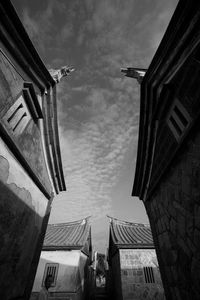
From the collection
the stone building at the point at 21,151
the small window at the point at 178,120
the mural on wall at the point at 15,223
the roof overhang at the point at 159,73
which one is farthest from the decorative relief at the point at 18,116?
the small window at the point at 178,120

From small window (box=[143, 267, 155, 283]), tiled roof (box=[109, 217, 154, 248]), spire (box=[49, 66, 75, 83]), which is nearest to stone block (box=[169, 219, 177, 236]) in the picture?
spire (box=[49, 66, 75, 83])

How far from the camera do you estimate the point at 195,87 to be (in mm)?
2689

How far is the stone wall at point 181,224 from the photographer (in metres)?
2.70

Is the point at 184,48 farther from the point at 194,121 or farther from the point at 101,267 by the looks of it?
the point at 101,267

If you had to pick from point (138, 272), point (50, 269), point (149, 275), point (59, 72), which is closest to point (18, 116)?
point (59, 72)

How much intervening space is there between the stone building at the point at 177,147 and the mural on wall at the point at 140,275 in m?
8.37

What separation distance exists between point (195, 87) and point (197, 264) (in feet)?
10.2

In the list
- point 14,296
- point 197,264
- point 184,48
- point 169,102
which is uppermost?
point 184,48

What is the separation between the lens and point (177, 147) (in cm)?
309

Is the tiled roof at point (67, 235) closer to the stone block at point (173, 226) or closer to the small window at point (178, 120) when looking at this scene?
the stone block at point (173, 226)

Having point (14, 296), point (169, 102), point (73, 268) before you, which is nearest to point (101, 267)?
point (73, 268)

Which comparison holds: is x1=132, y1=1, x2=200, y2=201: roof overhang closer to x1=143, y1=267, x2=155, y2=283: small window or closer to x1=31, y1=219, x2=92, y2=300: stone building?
x1=143, y1=267, x2=155, y2=283: small window

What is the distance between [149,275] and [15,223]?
36.8 ft

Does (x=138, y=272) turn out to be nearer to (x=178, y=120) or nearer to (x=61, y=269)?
(x=61, y=269)
